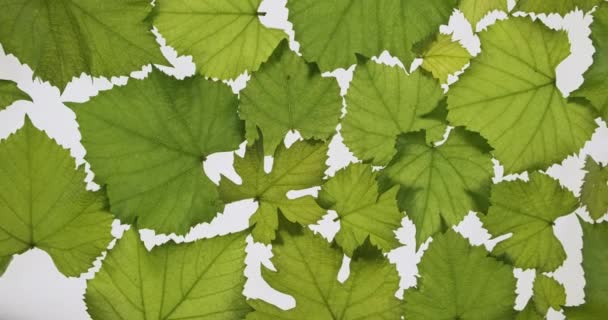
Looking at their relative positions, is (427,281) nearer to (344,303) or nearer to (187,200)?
(344,303)

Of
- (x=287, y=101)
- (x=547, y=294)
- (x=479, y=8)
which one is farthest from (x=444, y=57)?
(x=547, y=294)

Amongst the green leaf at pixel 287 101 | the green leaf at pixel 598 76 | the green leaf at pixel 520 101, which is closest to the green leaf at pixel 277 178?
the green leaf at pixel 287 101

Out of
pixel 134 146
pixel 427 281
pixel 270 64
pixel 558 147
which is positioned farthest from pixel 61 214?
pixel 558 147

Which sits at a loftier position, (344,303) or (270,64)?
(270,64)

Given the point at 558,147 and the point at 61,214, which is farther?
the point at 558,147

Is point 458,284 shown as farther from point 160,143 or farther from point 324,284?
point 160,143

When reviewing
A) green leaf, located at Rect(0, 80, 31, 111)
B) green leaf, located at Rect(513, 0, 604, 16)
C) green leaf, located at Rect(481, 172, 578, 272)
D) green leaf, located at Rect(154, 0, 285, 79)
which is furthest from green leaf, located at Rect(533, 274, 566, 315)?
green leaf, located at Rect(0, 80, 31, 111)

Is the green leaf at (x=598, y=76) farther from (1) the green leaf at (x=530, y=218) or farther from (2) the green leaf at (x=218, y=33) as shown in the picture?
(2) the green leaf at (x=218, y=33)
